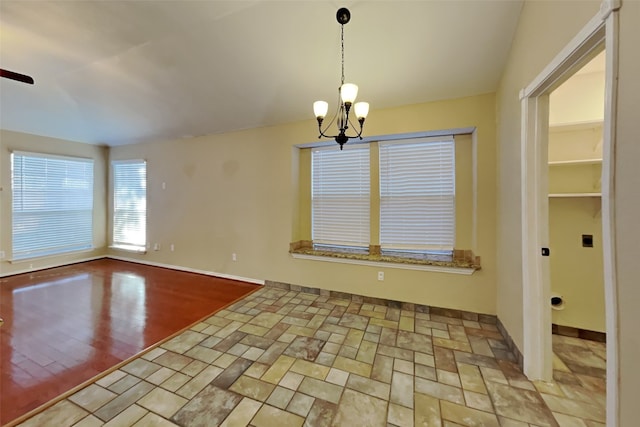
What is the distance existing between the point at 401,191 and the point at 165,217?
14.9 feet

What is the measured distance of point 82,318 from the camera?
2850mm

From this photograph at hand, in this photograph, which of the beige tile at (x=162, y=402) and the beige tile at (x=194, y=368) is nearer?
the beige tile at (x=162, y=402)

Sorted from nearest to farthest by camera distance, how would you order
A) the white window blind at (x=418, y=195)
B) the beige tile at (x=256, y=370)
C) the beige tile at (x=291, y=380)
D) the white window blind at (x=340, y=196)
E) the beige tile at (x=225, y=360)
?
1. the beige tile at (x=291, y=380)
2. the beige tile at (x=256, y=370)
3. the beige tile at (x=225, y=360)
4. the white window blind at (x=418, y=195)
5. the white window blind at (x=340, y=196)

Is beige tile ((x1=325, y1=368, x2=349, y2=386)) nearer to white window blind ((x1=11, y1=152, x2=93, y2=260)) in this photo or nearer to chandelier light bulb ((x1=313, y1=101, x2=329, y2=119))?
chandelier light bulb ((x1=313, y1=101, x2=329, y2=119))

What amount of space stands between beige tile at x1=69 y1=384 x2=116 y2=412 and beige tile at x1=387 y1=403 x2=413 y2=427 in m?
1.90

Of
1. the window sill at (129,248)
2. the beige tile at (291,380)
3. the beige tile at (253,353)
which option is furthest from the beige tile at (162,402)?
the window sill at (129,248)

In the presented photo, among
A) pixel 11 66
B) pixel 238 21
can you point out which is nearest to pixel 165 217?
pixel 11 66

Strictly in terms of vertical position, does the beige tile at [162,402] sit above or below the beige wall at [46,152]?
below

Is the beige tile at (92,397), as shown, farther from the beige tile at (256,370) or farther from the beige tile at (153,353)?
the beige tile at (256,370)

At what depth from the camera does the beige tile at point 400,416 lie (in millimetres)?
1511

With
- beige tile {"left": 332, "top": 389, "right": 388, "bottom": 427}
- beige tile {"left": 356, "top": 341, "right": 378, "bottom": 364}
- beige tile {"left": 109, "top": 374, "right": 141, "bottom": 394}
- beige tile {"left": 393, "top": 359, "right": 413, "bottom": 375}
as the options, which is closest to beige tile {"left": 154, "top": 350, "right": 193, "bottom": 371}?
beige tile {"left": 109, "top": 374, "right": 141, "bottom": 394}

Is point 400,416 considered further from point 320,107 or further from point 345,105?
point 320,107

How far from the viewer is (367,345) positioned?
92.5 inches

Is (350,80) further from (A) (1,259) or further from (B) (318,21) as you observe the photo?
(A) (1,259)
